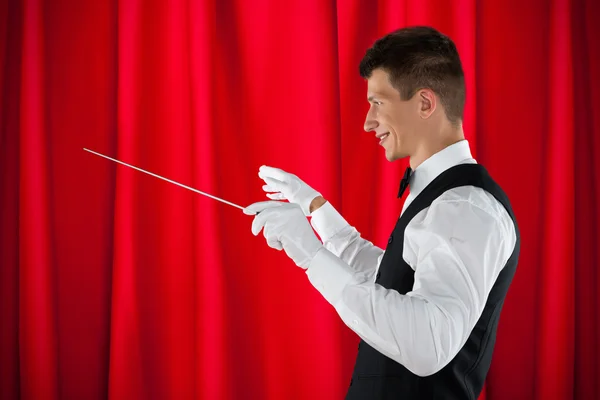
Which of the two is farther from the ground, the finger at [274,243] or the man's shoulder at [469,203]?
the man's shoulder at [469,203]

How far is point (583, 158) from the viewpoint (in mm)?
1951

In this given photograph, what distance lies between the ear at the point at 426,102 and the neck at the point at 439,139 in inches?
1.5

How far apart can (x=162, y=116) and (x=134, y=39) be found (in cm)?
29

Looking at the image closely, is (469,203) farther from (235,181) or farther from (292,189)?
(235,181)

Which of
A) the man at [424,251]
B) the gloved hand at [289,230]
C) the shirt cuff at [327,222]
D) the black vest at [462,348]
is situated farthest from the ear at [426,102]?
the shirt cuff at [327,222]

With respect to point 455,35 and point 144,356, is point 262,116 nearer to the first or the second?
point 455,35

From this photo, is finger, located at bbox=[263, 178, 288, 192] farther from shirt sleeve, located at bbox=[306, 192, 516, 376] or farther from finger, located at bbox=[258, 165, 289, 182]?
shirt sleeve, located at bbox=[306, 192, 516, 376]

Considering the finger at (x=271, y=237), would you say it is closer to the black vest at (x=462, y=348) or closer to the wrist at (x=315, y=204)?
the black vest at (x=462, y=348)

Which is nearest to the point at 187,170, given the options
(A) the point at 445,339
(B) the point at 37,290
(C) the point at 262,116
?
(C) the point at 262,116

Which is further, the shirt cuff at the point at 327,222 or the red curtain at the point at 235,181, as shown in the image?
the red curtain at the point at 235,181

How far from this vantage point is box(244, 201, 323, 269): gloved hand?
0.95 metres

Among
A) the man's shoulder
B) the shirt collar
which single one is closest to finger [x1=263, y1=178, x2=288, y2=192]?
the shirt collar

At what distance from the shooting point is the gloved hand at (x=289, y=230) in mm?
953

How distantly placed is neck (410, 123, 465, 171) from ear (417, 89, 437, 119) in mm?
39
